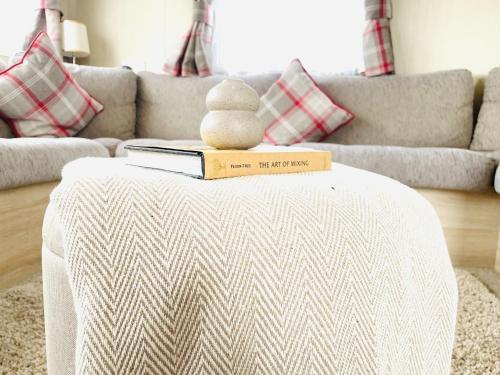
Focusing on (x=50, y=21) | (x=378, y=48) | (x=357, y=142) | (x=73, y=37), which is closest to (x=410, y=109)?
(x=357, y=142)

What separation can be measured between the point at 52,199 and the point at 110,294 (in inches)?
5.4

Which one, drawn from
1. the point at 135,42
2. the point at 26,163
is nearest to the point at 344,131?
the point at 26,163

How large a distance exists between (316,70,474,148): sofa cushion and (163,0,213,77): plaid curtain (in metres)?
0.90

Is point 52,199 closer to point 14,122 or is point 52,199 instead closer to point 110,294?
point 110,294

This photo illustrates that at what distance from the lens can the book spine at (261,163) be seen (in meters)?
0.56

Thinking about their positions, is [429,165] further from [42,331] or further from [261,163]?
[42,331]

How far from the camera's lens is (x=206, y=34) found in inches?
108

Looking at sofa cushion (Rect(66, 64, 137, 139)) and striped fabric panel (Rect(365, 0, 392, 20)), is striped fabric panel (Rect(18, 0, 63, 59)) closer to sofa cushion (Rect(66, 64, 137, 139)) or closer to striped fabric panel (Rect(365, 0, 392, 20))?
sofa cushion (Rect(66, 64, 137, 139))

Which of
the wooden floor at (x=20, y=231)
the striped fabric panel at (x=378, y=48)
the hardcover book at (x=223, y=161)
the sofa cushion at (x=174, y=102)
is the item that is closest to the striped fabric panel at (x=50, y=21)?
the sofa cushion at (x=174, y=102)

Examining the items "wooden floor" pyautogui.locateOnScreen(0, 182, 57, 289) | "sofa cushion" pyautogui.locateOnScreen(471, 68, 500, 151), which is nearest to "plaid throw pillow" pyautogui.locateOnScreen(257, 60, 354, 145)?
"sofa cushion" pyautogui.locateOnScreen(471, 68, 500, 151)

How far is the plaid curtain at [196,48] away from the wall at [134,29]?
0.72 ft

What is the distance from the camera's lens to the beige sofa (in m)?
1.24

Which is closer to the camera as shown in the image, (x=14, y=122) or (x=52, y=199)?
(x=52, y=199)

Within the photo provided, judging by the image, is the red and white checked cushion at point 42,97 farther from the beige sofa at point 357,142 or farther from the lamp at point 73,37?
the lamp at point 73,37
